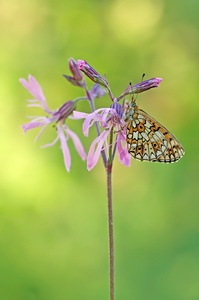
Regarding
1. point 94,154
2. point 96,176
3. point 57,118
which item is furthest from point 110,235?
point 96,176

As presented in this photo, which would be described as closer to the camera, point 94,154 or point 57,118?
point 94,154

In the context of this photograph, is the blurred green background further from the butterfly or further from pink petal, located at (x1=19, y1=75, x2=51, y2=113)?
the butterfly

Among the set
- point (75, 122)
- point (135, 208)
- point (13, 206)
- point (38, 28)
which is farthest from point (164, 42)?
point (13, 206)

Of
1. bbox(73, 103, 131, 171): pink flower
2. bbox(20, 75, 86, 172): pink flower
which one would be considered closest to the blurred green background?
bbox(20, 75, 86, 172): pink flower

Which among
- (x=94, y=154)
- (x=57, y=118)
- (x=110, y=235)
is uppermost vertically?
(x=57, y=118)

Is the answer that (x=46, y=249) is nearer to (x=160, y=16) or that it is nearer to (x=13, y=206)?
(x=13, y=206)

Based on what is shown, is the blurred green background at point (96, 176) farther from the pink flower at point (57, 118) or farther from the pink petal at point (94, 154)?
the pink petal at point (94, 154)

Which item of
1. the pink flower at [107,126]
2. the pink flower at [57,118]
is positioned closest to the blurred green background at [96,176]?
the pink flower at [57,118]

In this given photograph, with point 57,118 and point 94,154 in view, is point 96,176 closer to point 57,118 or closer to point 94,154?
point 57,118
